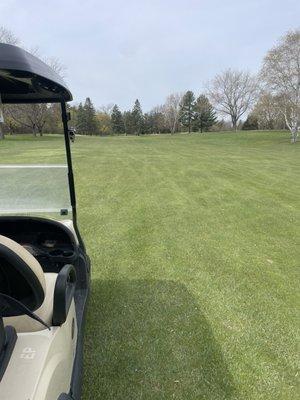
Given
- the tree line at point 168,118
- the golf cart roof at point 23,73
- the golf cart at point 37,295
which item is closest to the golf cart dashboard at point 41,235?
the golf cart at point 37,295

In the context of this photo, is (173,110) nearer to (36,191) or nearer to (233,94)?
(233,94)

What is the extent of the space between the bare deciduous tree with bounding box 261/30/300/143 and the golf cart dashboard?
3213 centimetres

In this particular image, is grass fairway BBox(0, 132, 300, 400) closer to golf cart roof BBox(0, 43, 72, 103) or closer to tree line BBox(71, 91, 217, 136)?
golf cart roof BBox(0, 43, 72, 103)

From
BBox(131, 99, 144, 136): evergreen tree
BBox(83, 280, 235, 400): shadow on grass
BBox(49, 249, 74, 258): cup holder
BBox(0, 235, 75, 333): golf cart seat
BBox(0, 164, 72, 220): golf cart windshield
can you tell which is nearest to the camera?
Answer: BBox(0, 235, 75, 333): golf cart seat

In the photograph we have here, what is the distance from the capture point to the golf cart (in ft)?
4.65

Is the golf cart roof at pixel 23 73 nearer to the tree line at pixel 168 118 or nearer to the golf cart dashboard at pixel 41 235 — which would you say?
the golf cart dashboard at pixel 41 235

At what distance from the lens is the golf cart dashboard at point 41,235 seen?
2834 millimetres

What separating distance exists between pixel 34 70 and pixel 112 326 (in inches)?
91.1

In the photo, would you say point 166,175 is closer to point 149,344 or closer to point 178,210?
point 178,210

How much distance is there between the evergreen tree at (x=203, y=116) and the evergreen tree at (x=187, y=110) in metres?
0.97

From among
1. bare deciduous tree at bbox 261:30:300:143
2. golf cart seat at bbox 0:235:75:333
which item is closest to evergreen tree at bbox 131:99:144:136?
bare deciduous tree at bbox 261:30:300:143

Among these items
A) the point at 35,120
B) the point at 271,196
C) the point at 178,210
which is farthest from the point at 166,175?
the point at 35,120

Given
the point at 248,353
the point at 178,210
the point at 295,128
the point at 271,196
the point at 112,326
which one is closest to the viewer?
the point at 248,353

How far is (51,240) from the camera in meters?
2.91
